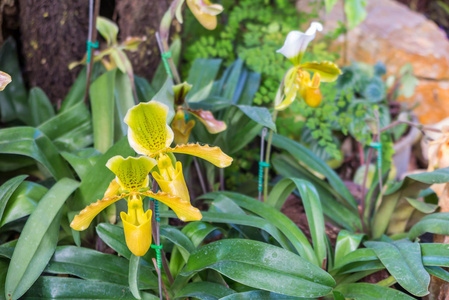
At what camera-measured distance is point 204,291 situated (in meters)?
0.97

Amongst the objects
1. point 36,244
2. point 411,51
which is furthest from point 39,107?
point 411,51

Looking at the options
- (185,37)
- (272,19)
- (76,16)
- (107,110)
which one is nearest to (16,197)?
(107,110)

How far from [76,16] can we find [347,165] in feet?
5.23

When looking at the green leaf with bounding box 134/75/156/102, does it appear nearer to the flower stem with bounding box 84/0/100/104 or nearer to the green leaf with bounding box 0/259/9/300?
the flower stem with bounding box 84/0/100/104

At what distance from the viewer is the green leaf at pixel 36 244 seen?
3.03 feet

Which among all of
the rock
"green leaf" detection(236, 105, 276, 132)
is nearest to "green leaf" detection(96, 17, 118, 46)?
"green leaf" detection(236, 105, 276, 132)

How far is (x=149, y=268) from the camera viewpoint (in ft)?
3.45

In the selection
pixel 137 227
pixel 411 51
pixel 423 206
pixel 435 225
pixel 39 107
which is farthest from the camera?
pixel 411 51

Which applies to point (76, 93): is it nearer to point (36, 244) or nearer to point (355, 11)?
point (36, 244)

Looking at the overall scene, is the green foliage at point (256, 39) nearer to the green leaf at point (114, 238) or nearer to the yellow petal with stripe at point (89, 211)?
the green leaf at point (114, 238)

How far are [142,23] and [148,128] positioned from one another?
3.33 feet

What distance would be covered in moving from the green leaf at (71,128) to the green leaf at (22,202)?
0.92 ft

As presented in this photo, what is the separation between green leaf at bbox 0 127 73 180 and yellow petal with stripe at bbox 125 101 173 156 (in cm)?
52

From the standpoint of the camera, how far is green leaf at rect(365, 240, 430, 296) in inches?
34.7
